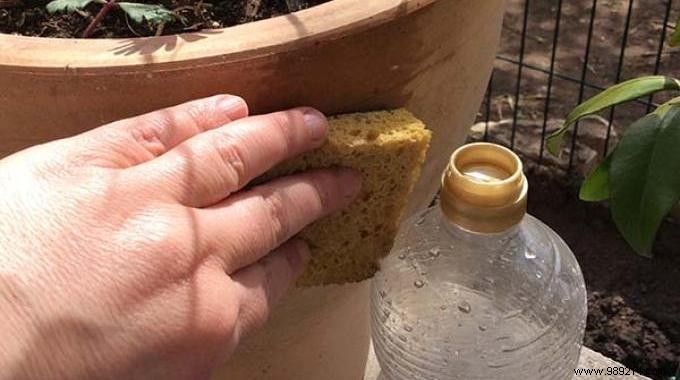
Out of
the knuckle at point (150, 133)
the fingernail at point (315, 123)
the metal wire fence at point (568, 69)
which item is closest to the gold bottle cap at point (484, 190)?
the fingernail at point (315, 123)

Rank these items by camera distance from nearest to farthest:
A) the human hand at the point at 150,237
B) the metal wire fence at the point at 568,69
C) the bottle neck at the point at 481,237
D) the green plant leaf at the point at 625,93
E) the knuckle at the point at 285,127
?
the human hand at the point at 150,237 → the knuckle at the point at 285,127 → the green plant leaf at the point at 625,93 → the bottle neck at the point at 481,237 → the metal wire fence at the point at 568,69

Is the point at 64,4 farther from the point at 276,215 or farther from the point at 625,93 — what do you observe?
the point at 625,93

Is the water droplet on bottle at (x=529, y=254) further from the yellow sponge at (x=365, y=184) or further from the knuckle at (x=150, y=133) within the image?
the knuckle at (x=150, y=133)

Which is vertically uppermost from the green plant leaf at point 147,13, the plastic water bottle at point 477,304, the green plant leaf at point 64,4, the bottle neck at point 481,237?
the green plant leaf at point 64,4

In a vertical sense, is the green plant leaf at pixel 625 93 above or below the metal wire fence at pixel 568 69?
Answer: above

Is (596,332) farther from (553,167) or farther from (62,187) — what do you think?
(62,187)

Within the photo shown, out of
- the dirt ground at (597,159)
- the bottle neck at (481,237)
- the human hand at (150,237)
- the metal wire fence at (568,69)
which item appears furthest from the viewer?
the metal wire fence at (568,69)

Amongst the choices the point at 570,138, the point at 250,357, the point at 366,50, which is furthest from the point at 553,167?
the point at 366,50
